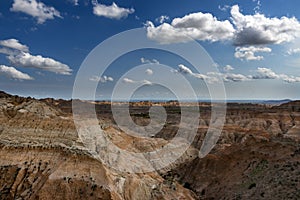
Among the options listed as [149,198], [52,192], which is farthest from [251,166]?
[52,192]

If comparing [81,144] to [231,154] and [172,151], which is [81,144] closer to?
[231,154]

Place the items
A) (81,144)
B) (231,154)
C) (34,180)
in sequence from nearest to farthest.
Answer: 1. (34,180)
2. (81,144)
3. (231,154)

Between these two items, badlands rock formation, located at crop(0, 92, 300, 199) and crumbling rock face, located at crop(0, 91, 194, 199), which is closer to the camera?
crumbling rock face, located at crop(0, 91, 194, 199)

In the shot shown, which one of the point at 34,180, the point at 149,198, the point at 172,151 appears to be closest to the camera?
the point at 34,180

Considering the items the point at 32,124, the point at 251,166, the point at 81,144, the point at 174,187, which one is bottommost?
the point at 174,187

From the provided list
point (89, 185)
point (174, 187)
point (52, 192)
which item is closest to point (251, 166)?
point (174, 187)

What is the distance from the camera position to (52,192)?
31.0 meters

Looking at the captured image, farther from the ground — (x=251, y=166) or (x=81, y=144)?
(x=81, y=144)

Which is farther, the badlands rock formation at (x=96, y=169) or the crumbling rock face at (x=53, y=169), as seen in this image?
the badlands rock formation at (x=96, y=169)

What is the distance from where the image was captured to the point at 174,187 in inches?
1629

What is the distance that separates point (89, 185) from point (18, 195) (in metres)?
7.78

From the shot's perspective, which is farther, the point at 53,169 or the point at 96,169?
the point at 96,169

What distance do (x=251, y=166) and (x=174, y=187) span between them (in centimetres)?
1102

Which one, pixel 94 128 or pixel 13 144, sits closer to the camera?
pixel 13 144
